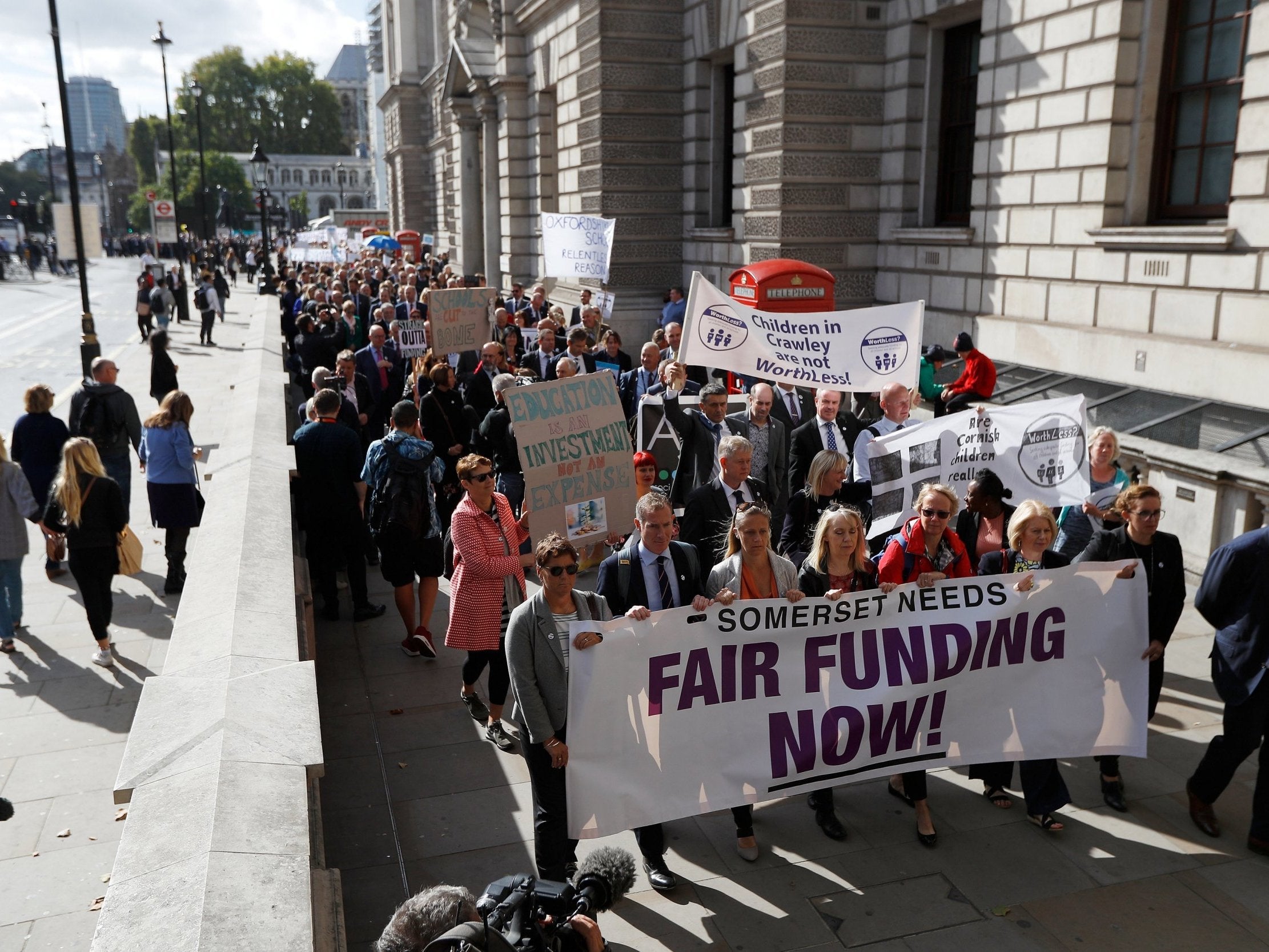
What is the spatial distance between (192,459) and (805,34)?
39.3 ft

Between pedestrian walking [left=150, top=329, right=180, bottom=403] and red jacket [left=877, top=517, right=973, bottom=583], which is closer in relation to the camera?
red jacket [left=877, top=517, right=973, bottom=583]

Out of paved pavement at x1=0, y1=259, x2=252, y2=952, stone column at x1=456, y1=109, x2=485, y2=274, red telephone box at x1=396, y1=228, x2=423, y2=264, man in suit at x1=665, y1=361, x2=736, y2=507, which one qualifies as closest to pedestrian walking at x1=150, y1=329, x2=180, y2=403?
paved pavement at x1=0, y1=259, x2=252, y2=952

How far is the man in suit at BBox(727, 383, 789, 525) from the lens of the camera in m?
8.20

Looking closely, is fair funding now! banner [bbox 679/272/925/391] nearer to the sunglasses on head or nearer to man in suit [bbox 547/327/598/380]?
→ man in suit [bbox 547/327/598/380]

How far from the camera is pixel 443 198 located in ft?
160

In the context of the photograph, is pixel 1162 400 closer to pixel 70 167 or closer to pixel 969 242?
pixel 969 242

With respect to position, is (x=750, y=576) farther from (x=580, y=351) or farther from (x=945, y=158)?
(x=945, y=158)

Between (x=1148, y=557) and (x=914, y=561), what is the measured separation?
1302mm

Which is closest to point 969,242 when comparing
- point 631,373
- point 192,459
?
point 631,373

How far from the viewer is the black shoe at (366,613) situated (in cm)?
879

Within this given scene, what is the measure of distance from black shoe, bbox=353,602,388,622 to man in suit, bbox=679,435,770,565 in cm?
324

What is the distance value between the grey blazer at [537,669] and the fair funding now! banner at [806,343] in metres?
4.82

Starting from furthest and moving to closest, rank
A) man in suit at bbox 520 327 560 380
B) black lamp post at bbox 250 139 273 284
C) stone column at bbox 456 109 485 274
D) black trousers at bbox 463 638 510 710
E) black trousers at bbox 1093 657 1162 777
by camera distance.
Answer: black lamp post at bbox 250 139 273 284
stone column at bbox 456 109 485 274
man in suit at bbox 520 327 560 380
black trousers at bbox 463 638 510 710
black trousers at bbox 1093 657 1162 777

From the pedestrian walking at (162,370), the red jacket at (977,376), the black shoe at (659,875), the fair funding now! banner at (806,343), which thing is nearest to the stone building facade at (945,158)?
the red jacket at (977,376)
